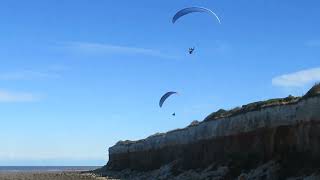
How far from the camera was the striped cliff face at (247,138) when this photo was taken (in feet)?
94.8

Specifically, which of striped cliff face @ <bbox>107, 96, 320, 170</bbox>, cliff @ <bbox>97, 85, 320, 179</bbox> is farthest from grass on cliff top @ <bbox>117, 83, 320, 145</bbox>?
striped cliff face @ <bbox>107, 96, 320, 170</bbox>

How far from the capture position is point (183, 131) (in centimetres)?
4872

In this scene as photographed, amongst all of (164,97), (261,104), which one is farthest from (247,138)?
(164,97)

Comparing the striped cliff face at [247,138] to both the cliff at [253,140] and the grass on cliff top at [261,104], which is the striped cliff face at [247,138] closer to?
the cliff at [253,140]

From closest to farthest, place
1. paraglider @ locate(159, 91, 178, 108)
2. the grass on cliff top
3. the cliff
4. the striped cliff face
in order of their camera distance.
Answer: the cliff
the striped cliff face
the grass on cliff top
paraglider @ locate(159, 91, 178, 108)

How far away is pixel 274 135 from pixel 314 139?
4.17m

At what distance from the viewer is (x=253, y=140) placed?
1363 inches

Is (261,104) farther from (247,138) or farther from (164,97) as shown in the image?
(164,97)

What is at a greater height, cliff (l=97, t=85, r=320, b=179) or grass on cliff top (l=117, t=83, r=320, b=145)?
grass on cliff top (l=117, t=83, r=320, b=145)

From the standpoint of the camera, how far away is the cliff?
94.0ft

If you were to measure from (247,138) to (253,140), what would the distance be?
90cm

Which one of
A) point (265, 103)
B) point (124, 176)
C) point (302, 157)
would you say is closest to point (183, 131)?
point (124, 176)

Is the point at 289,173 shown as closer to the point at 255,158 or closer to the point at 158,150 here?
the point at 255,158

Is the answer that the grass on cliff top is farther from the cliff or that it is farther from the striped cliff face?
the striped cliff face
